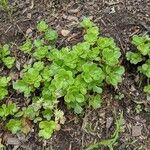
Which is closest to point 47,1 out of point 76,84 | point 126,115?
point 76,84

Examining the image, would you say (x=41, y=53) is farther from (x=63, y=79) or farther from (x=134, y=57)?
(x=134, y=57)

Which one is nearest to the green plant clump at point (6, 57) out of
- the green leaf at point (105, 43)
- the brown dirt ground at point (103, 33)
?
the brown dirt ground at point (103, 33)

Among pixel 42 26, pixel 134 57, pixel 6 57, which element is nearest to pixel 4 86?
pixel 6 57

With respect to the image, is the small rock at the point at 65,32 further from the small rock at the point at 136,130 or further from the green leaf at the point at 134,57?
the small rock at the point at 136,130

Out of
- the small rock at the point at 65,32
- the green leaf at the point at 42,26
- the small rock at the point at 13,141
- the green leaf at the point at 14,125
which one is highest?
the green leaf at the point at 42,26

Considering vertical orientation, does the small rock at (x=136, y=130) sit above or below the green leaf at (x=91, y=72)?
below

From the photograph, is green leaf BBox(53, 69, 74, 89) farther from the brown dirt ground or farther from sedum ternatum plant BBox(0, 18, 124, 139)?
the brown dirt ground
